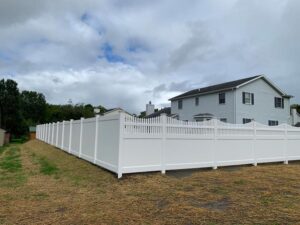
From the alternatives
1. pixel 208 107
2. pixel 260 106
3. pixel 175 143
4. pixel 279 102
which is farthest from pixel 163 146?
pixel 279 102

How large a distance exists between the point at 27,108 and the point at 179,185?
70.2m

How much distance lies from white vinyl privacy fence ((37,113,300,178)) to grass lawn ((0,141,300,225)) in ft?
1.49

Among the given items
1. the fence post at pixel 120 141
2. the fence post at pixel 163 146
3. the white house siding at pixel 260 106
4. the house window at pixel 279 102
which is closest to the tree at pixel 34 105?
the white house siding at pixel 260 106

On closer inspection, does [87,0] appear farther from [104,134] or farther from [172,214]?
[172,214]

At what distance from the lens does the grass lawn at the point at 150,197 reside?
14.7 ft

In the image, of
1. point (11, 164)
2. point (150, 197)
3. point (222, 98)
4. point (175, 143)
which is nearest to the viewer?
point (150, 197)

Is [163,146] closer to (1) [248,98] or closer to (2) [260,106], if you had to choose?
(1) [248,98]

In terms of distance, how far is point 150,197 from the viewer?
19.0 feet

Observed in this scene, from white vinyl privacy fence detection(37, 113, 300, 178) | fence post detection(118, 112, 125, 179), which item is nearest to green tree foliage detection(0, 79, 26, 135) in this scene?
white vinyl privacy fence detection(37, 113, 300, 178)

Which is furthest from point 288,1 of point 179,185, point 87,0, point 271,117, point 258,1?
point 271,117

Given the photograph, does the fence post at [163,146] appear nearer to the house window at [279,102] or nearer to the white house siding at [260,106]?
the white house siding at [260,106]

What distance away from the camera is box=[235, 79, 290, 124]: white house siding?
25.7 meters

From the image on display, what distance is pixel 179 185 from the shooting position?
22.6ft

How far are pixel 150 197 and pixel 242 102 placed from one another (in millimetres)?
22015
